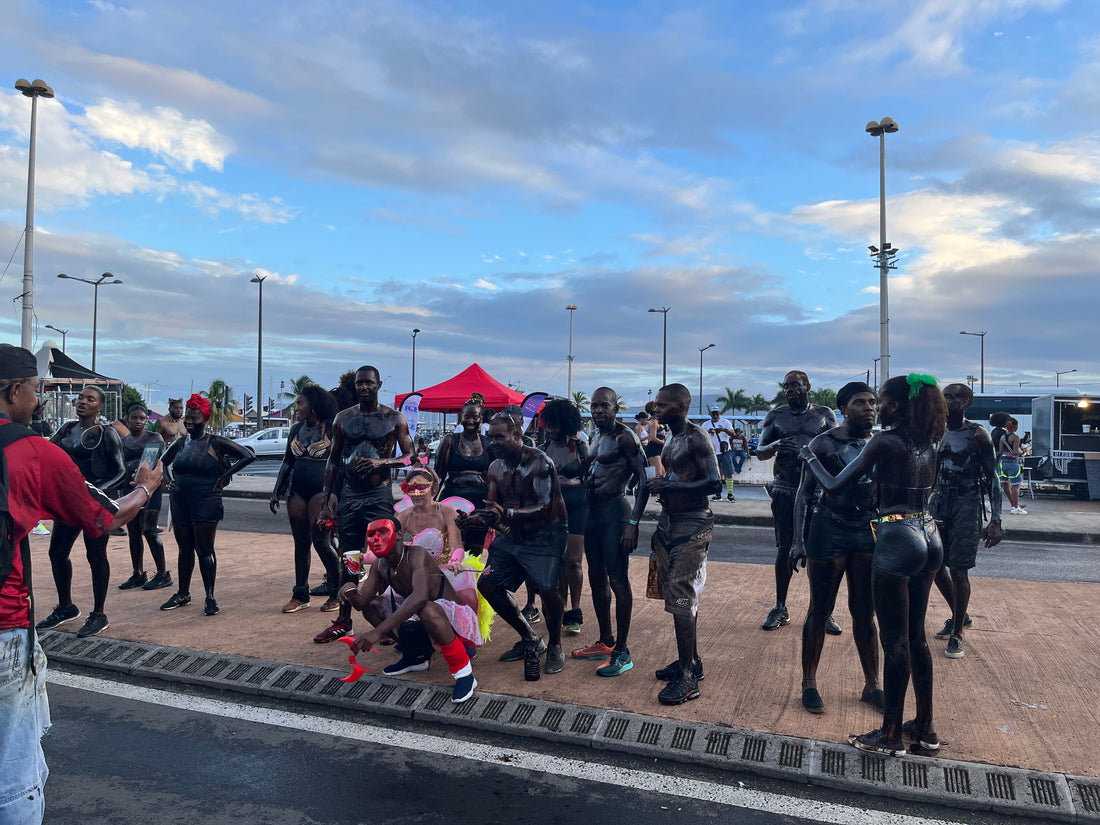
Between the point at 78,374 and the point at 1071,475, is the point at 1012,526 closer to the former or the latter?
the point at 1071,475

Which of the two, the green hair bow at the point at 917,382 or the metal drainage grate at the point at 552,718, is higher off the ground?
the green hair bow at the point at 917,382

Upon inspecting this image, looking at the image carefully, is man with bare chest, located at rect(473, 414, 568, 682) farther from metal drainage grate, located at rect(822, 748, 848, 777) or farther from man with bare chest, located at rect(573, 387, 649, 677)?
metal drainage grate, located at rect(822, 748, 848, 777)

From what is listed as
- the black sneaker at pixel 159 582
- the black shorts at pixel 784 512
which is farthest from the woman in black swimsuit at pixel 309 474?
the black shorts at pixel 784 512

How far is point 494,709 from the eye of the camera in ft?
14.5

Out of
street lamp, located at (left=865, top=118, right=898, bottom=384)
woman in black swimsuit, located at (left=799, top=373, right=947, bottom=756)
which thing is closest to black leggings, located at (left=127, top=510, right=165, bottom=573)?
woman in black swimsuit, located at (left=799, top=373, right=947, bottom=756)

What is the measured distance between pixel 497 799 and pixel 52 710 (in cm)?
281

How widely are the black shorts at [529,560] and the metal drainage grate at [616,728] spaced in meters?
1.13

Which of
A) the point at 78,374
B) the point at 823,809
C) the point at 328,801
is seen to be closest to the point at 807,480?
the point at 823,809

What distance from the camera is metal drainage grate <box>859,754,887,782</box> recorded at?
3591 millimetres

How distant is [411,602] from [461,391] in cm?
1668

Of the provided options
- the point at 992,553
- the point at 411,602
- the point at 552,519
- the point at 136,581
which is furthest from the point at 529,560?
the point at 992,553

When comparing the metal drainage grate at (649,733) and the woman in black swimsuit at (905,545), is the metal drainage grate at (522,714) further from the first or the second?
the woman in black swimsuit at (905,545)

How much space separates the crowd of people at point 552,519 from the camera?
3.76 m

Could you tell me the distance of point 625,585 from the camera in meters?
5.32
